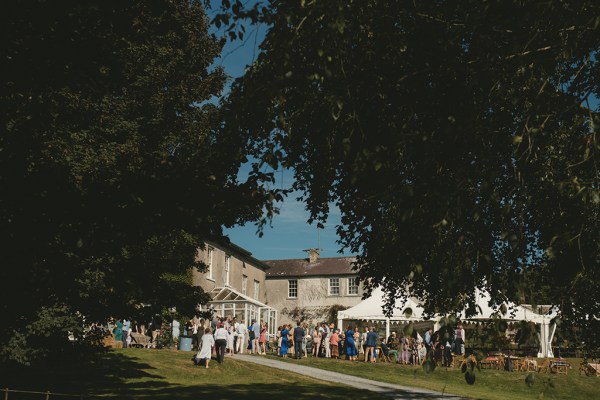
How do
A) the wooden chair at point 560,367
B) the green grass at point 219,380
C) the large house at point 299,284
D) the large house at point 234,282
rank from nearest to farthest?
1. the green grass at point 219,380
2. the wooden chair at point 560,367
3. the large house at point 234,282
4. the large house at point 299,284

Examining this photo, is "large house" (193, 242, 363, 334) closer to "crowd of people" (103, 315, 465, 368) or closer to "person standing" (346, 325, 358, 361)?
"crowd of people" (103, 315, 465, 368)

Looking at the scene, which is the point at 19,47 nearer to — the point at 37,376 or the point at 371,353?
the point at 37,376

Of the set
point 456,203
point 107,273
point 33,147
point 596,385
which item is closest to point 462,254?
point 456,203

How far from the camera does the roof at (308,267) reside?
60.2 m

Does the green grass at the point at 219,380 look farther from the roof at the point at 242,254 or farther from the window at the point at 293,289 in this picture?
the window at the point at 293,289

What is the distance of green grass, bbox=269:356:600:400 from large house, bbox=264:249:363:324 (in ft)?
106

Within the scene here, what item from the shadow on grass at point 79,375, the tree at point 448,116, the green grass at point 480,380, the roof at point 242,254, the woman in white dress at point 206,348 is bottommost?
the green grass at point 480,380

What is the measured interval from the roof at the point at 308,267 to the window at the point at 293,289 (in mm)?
674

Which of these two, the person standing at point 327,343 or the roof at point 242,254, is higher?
the roof at point 242,254

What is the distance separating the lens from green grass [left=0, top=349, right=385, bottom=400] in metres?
14.4

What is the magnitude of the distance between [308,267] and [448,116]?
5392 centimetres

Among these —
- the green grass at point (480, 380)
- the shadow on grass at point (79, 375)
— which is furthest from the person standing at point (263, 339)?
the shadow on grass at point (79, 375)

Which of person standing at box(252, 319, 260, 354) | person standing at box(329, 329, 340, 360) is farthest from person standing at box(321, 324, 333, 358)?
person standing at box(252, 319, 260, 354)

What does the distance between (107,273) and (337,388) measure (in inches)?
418
